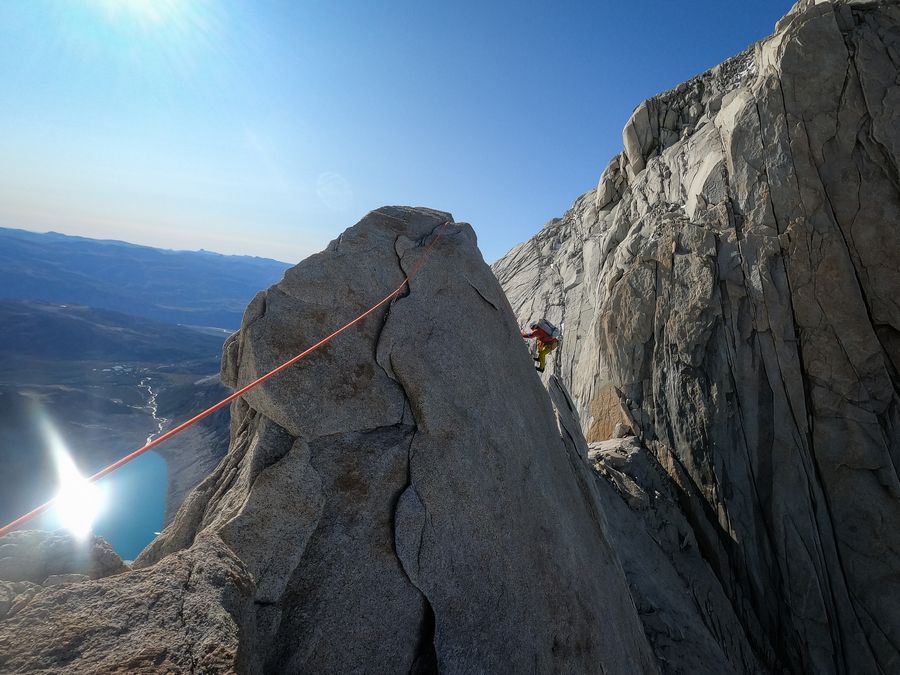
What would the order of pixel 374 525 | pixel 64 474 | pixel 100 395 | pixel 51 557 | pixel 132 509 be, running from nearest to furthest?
1. pixel 51 557
2. pixel 374 525
3. pixel 132 509
4. pixel 64 474
5. pixel 100 395

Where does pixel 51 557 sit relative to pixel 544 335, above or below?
below

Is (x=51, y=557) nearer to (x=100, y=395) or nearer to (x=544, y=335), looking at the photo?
(x=544, y=335)

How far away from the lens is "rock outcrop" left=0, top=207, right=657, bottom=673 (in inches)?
120

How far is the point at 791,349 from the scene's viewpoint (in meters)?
13.1

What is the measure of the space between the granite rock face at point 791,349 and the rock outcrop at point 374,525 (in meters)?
7.28

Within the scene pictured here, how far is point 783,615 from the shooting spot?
1142 centimetres

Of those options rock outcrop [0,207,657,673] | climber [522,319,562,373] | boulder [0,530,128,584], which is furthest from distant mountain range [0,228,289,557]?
boulder [0,530,128,584]

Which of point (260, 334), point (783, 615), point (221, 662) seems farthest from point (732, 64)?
point (221, 662)

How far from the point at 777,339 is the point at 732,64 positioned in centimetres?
1344

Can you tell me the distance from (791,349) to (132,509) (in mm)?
65872

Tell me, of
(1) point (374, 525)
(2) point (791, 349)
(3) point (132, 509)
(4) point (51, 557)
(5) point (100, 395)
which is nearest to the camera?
(4) point (51, 557)

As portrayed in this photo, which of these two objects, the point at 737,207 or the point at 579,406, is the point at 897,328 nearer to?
the point at 737,207

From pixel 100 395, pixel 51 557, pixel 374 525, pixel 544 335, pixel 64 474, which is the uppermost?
pixel 100 395

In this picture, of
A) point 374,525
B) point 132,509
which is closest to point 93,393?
point 132,509
